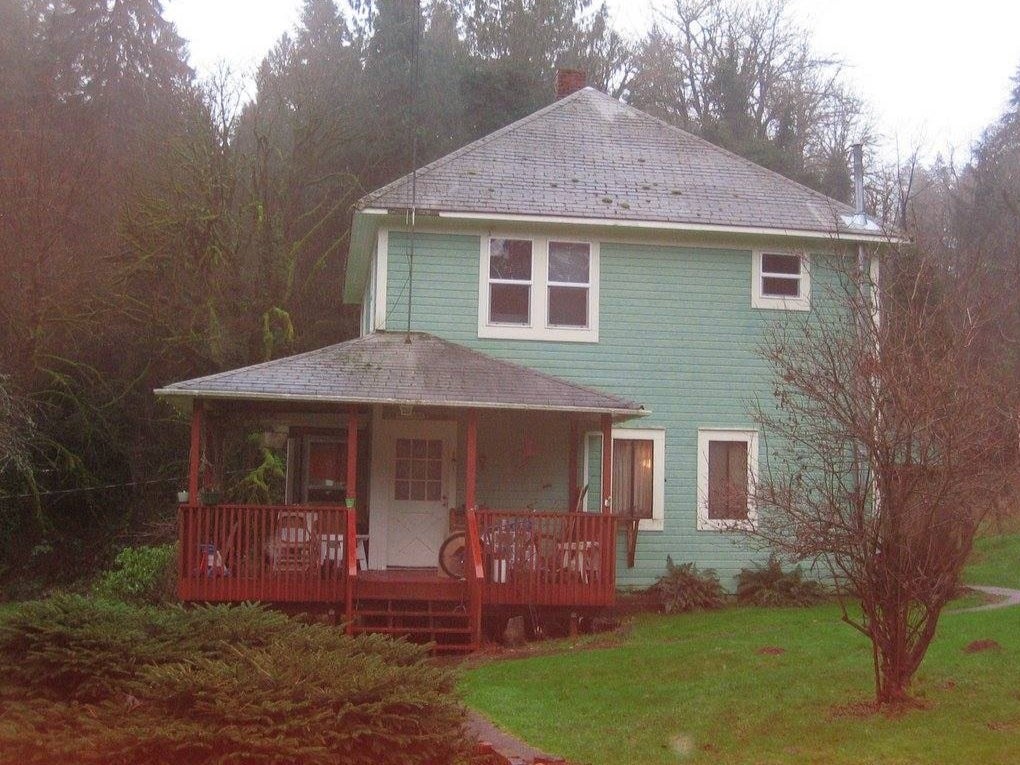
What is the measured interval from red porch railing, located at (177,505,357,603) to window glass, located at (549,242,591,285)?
4.91 metres

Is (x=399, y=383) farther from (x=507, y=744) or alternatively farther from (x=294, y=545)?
(x=507, y=744)

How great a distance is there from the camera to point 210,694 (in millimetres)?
6781

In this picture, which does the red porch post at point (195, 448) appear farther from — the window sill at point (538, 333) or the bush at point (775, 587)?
the bush at point (775, 587)

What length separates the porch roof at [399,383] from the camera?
564 inches

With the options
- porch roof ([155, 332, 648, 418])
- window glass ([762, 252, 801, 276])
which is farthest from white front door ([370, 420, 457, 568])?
window glass ([762, 252, 801, 276])

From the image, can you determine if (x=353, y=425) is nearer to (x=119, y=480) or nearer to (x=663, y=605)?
(x=663, y=605)

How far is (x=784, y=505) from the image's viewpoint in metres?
8.97

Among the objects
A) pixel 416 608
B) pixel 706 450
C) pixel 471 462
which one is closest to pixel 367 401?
pixel 471 462

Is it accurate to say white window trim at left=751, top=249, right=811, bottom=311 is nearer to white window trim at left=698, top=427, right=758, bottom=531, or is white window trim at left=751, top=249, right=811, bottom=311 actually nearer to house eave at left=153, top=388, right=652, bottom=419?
white window trim at left=698, top=427, right=758, bottom=531

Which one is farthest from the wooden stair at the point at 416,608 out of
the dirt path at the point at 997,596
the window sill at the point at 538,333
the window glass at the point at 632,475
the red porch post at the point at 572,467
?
the dirt path at the point at 997,596

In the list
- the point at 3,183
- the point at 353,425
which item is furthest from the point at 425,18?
the point at 353,425

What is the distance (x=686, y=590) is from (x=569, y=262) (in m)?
4.83

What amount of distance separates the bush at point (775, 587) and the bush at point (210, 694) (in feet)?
31.3

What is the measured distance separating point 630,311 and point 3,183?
13974 mm
